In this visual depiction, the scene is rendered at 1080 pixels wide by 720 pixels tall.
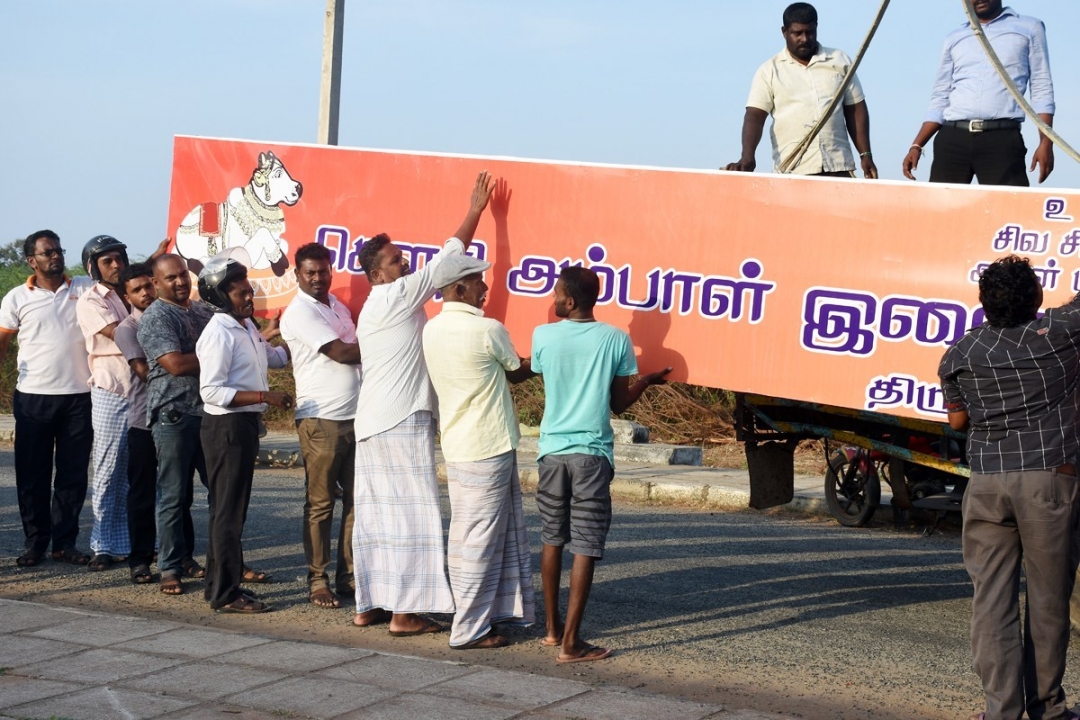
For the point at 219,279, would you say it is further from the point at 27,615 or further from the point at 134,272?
the point at 27,615

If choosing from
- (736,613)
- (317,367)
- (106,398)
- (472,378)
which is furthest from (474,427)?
(106,398)

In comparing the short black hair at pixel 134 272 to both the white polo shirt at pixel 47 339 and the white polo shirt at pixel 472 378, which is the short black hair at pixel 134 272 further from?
the white polo shirt at pixel 472 378

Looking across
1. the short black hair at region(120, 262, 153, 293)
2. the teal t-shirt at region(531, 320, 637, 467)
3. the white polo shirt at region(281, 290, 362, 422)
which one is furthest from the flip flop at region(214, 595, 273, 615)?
the short black hair at region(120, 262, 153, 293)

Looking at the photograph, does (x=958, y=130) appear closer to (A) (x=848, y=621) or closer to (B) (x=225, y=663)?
(A) (x=848, y=621)

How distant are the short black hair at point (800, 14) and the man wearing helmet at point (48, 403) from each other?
4677mm

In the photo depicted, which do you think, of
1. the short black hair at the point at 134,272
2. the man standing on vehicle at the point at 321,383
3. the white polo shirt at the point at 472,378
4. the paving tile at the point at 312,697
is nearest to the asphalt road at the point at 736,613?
the man standing on vehicle at the point at 321,383

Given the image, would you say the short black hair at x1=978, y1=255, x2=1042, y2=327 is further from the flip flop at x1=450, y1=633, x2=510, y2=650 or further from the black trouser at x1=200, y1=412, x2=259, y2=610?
the black trouser at x1=200, y1=412, x2=259, y2=610

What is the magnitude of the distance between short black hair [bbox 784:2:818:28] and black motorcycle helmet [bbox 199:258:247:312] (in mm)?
3313

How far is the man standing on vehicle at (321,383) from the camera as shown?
268 inches

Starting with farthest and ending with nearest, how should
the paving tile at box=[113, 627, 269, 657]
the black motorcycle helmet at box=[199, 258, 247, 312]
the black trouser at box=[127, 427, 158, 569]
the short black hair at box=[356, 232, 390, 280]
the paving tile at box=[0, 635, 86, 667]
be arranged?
the black trouser at box=[127, 427, 158, 569] → the black motorcycle helmet at box=[199, 258, 247, 312] → the short black hair at box=[356, 232, 390, 280] → the paving tile at box=[113, 627, 269, 657] → the paving tile at box=[0, 635, 86, 667]

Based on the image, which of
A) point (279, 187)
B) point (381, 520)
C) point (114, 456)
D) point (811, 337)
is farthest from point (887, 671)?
point (114, 456)

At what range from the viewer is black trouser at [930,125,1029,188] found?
22.1ft

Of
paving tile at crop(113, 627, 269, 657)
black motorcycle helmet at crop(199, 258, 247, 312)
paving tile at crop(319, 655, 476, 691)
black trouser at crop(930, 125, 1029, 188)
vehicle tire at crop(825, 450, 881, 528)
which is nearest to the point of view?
paving tile at crop(319, 655, 476, 691)

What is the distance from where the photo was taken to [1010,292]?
4.85 meters
